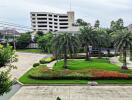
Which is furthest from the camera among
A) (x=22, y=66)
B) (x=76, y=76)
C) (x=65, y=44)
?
(x=22, y=66)

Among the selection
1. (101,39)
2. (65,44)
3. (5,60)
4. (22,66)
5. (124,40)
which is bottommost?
(22,66)

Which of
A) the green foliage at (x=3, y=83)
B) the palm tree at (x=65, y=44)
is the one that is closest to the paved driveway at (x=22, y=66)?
the palm tree at (x=65, y=44)

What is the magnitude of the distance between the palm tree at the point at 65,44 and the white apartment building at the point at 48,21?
131 metres

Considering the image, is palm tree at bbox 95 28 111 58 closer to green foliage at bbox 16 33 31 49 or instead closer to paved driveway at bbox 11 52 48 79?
paved driveway at bbox 11 52 48 79

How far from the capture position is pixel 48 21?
189 meters

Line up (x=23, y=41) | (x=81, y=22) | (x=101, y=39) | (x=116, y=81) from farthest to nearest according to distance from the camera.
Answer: (x=81, y=22) → (x=23, y=41) → (x=101, y=39) → (x=116, y=81)

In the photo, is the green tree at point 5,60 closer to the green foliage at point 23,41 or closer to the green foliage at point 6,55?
the green foliage at point 6,55

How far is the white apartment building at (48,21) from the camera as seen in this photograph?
614 ft

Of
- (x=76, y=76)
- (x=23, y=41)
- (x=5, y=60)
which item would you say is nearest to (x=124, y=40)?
(x=76, y=76)

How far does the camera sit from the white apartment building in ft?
614

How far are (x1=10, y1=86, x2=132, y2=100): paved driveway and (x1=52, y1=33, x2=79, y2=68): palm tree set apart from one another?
14.3 m

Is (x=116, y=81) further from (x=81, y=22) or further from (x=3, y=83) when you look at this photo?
(x=81, y=22)

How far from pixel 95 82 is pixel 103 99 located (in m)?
8.64

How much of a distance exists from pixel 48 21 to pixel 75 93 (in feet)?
502
